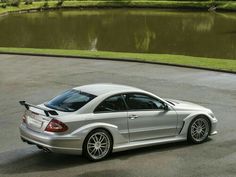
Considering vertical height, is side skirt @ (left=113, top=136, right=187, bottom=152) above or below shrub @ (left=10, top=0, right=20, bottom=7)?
below

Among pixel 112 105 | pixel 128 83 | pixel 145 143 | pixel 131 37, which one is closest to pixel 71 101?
pixel 112 105

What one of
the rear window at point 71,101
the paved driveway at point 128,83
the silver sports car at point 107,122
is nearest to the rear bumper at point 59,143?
the silver sports car at point 107,122

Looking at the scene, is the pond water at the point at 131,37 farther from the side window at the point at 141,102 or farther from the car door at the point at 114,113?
the car door at the point at 114,113

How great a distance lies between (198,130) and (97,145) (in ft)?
8.84

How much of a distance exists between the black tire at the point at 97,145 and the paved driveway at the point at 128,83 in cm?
17

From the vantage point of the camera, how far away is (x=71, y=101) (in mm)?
10375

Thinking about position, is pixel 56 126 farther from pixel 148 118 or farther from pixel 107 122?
pixel 148 118

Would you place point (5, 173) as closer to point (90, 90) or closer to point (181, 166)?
point (90, 90)

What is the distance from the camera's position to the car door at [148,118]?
1051 centimetres

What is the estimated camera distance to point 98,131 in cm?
991

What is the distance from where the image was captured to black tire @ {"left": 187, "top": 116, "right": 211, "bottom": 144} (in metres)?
11.3

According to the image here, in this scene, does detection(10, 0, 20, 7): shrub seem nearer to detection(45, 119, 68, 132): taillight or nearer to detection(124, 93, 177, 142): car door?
detection(124, 93, 177, 142): car door

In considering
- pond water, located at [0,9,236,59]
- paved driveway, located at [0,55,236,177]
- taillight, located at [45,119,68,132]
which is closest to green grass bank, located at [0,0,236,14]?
pond water, located at [0,9,236,59]

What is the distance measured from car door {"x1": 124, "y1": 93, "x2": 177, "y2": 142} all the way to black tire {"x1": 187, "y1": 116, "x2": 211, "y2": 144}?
1.47 ft
